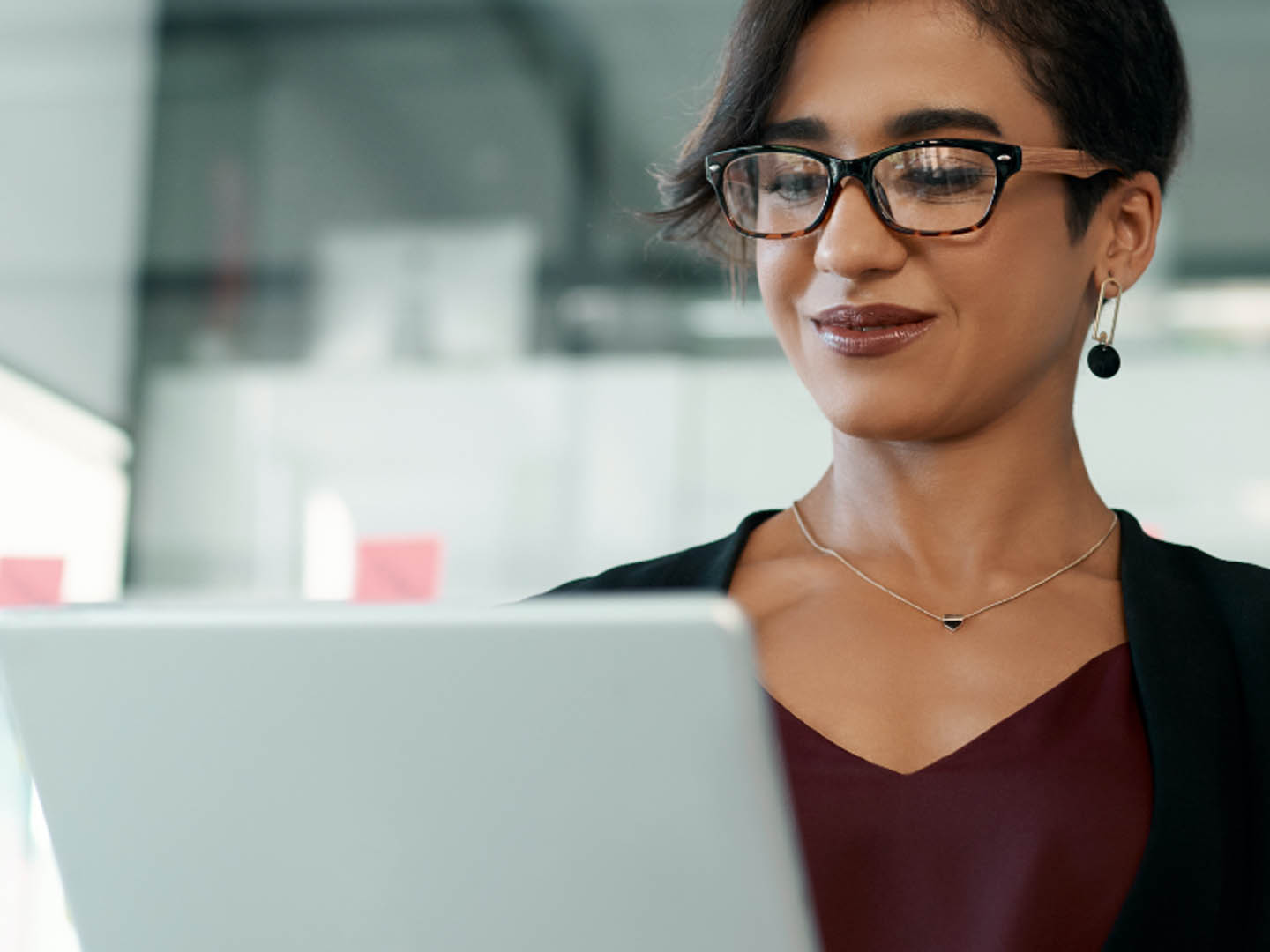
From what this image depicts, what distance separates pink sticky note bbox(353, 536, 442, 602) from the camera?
2684 millimetres

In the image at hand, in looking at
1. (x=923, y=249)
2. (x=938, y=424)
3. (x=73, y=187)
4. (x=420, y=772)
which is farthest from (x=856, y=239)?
(x=73, y=187)

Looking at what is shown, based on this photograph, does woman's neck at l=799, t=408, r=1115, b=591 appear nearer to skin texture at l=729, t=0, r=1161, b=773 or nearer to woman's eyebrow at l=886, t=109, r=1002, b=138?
skin texture at l=729, t=0, r=1161, b=773

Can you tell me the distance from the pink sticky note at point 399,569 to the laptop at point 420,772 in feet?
6.41

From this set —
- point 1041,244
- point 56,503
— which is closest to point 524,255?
point 56,503

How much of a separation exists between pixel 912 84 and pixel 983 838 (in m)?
0.55

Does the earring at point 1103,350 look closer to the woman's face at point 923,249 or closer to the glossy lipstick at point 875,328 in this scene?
the woman's face at point 923,249

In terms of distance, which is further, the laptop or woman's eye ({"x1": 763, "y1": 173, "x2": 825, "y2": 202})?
woman's eye ({"x1": 763, "y1": 173, "x2": 825, "y2": 202})

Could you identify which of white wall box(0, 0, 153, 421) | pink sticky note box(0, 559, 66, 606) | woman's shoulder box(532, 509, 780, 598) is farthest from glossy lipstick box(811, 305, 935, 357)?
white wall box(0, 0, 153, 421)

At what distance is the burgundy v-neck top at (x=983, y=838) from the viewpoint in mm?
1002

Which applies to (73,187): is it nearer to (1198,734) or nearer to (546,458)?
(546,458)

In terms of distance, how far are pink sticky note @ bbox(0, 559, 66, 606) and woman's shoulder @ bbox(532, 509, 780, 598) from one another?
150cm

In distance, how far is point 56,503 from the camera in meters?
2.75

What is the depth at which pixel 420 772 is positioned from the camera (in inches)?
24.9

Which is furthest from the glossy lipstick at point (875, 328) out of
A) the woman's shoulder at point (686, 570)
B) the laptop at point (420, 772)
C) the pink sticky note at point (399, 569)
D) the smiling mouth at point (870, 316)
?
the pink sticky note at point (399, 569)
